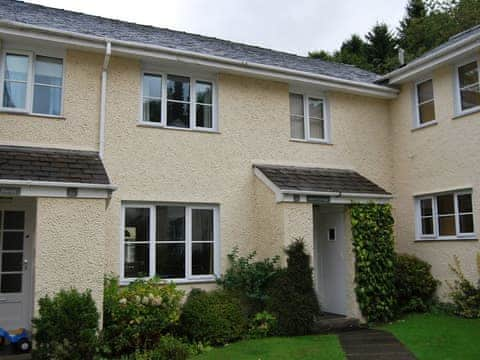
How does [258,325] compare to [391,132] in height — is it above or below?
below

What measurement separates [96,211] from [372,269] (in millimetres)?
6470

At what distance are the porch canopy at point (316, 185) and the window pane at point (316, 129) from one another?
100 centimetres

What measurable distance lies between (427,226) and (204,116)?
21.7ft

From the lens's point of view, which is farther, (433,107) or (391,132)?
(391,132)

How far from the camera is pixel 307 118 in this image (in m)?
12.5

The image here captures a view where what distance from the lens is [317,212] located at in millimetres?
12359

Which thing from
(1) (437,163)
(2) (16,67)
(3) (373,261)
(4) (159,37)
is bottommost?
(3) (373,261)

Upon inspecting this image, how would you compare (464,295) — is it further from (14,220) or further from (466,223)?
(14,220)

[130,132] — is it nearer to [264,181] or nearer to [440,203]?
[264,181]

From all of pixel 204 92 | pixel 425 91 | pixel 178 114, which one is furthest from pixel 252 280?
pixel 425 91

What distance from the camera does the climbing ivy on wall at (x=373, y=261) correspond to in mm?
10828

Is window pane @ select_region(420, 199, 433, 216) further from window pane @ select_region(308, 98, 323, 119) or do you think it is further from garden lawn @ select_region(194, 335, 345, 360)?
garden lawn @ select_region(194, 335, 345, 360)

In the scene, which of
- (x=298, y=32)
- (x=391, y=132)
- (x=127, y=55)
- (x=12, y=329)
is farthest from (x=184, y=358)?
(x=298, y=32)

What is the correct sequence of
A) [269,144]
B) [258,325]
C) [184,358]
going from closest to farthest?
[184,358] → [258,325] → [269,144]
